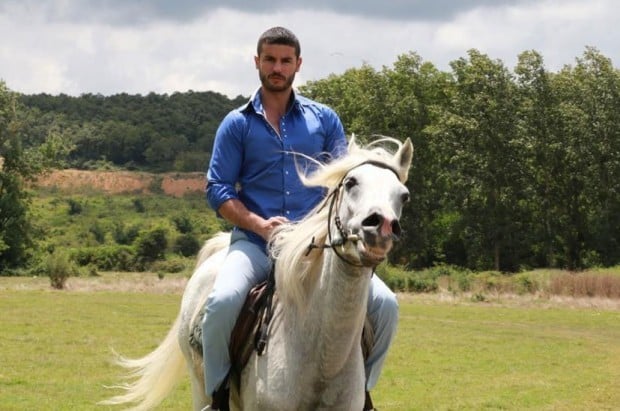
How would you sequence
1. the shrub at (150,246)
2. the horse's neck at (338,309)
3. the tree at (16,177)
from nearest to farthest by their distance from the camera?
the horse's neck at (338,309) < the tree at (16,177) < the shrub at (150,246)

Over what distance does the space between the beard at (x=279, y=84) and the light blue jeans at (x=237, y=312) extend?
3.73ft

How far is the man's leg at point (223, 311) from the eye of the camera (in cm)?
585

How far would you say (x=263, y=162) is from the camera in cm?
626

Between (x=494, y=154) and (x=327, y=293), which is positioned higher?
(x=494, y=154)

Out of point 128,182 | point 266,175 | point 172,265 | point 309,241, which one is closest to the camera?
point 309,241

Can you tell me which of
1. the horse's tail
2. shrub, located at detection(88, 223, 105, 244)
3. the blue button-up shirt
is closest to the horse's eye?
the blue button-up shirt

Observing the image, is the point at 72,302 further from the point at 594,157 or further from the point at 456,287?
the point at 594,157

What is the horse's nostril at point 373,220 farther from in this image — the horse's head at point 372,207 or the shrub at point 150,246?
the shrub at point 150,246

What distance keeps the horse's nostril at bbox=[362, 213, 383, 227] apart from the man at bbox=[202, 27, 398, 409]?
4.84 ft

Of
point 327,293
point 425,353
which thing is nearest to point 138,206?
point 425,353

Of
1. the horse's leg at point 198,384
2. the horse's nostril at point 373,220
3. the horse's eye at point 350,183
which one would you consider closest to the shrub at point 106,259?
the horse's leg at point 198,384

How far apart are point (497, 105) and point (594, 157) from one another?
7.33 m

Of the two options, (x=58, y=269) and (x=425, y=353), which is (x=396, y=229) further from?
(x=58, y=269)

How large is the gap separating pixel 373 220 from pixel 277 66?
2129mm
